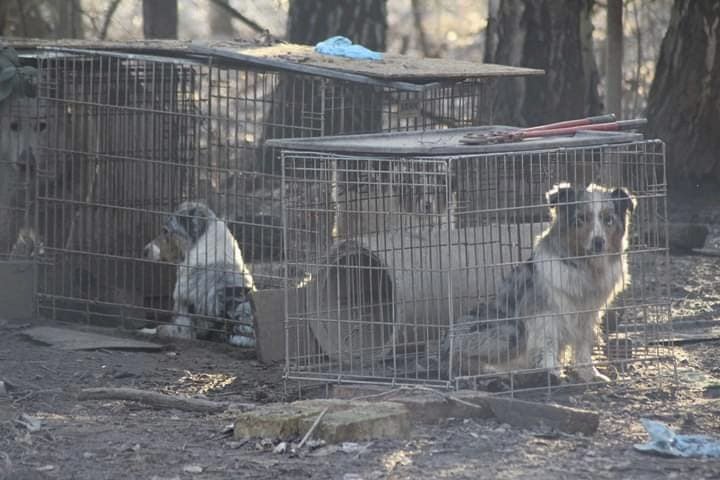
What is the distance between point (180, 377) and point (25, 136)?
9.31 feet

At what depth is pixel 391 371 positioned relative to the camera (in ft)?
24.7

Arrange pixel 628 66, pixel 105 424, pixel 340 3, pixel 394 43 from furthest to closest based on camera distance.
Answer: pixel 394 43, pixel 628 66, pixel 340 3, pixel 105 424

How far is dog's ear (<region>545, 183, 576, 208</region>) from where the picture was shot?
24.6 ft

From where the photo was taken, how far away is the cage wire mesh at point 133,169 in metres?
9.58

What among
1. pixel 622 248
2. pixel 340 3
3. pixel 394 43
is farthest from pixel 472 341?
pixel 394 43

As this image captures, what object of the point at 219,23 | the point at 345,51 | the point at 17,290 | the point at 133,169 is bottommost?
the point at 17,290

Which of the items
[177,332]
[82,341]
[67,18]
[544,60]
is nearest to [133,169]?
[177,332]

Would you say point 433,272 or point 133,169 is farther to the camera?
point 133,169

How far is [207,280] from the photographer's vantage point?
9.48 m

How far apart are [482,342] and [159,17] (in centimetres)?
1110

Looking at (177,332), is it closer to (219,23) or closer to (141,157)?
(141,157)

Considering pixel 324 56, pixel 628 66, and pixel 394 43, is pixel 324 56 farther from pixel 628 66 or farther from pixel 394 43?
pixel 394 43

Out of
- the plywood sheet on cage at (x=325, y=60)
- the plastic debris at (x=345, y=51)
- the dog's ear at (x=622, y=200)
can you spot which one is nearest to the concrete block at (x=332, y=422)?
the dog's ear at (x=622, y=200)

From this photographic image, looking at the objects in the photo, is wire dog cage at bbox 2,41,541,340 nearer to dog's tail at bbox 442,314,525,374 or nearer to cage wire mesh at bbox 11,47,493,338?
cage wire mesh at bbox 11,47,493,338
